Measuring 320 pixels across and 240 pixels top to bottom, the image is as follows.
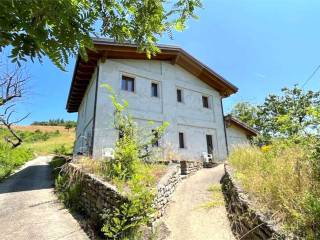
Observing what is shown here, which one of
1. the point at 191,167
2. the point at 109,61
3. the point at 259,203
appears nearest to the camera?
the point at 259,203

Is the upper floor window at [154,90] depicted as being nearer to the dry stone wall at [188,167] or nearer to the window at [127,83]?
the window at [127,83]

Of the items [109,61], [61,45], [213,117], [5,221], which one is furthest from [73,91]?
[61,45]

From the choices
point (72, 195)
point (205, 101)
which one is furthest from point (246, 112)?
point (72, 195)

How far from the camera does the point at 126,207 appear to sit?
5113 millimetres

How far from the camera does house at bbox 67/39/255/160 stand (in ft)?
42.9

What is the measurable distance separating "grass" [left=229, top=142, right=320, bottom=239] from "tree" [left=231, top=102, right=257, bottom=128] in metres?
30.1

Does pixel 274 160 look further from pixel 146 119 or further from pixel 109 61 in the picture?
pixel 109 61

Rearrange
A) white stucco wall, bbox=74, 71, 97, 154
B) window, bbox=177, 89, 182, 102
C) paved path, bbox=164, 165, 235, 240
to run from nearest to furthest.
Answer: paved path, bbox=164, 165, 235, 240 → white stucco wall, bbox=74, 71, 97, 154 → window, bbox=177, 89, 182, 102

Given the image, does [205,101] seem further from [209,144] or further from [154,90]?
[154,90]

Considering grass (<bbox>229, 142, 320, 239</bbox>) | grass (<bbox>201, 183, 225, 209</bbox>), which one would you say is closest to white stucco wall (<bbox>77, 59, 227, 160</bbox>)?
grass (<bbox>201, 183, 225, 209</bbox>)

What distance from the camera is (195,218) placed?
20.9ft

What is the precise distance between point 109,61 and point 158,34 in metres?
10.9

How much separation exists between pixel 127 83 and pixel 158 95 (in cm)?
224

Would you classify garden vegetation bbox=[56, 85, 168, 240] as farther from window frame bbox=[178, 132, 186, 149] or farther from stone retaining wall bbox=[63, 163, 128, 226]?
window frame bbox=[178, 132, 186, 149]
